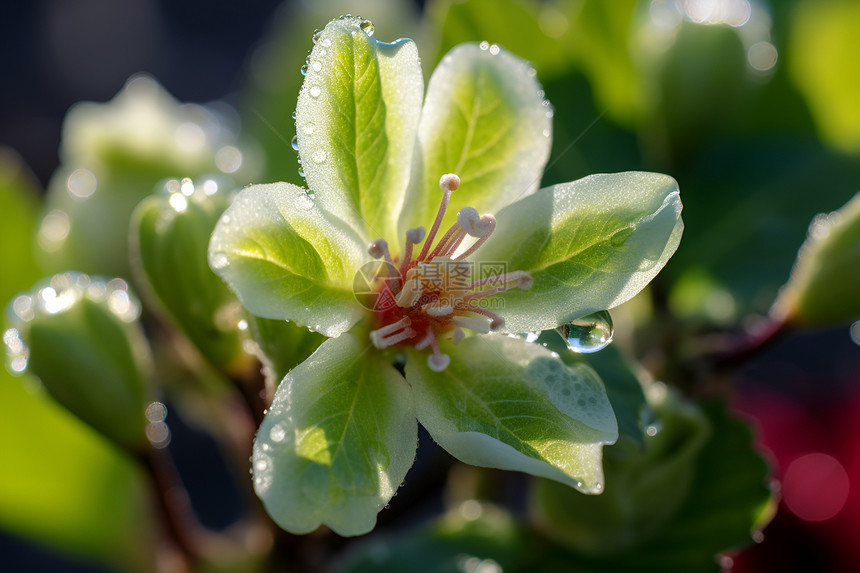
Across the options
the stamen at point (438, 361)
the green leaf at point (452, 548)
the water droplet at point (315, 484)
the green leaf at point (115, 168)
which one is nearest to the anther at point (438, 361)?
the stamen at point (438, 361)

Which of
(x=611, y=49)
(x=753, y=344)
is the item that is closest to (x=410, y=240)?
(x=753, y=344)

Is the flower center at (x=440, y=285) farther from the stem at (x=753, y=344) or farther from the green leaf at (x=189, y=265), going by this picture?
the stem at (x=753, y=344)

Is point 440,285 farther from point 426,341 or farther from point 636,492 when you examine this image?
point 636,492

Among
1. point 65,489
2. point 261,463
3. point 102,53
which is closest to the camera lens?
point 261,463

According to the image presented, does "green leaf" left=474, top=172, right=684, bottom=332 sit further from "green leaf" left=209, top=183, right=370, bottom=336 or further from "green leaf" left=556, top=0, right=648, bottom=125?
"green leaf" left=556, top=0, right=648, bottom=125

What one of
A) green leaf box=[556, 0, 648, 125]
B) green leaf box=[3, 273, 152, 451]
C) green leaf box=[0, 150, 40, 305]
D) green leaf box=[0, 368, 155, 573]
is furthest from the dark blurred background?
green leaf box=[3, 273, 152, 451]
